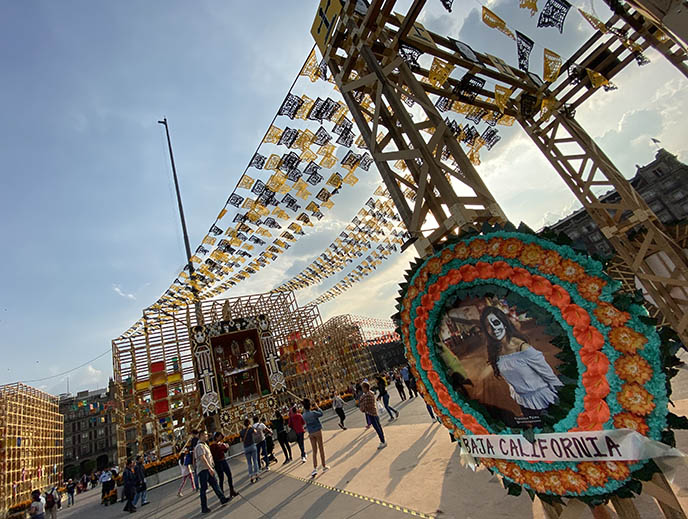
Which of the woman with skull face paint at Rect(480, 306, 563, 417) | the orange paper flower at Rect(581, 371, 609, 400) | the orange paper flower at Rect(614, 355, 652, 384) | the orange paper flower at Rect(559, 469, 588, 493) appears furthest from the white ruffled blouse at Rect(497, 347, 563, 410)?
the orange paper flower at Rect(559, 469, 588, 493)

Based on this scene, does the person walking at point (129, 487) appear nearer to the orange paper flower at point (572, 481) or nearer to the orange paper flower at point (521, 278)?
the orange paper flower at point (572, 481)

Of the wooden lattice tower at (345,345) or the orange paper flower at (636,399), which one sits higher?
the wooden lattice tower at (345,345)

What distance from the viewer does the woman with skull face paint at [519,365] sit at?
250cm

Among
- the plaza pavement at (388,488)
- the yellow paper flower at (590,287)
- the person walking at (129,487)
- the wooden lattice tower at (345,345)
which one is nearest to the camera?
the yellow paper flower at (590,287)

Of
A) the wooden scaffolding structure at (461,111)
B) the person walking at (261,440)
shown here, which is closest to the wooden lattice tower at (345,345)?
the person walking at (261,440)

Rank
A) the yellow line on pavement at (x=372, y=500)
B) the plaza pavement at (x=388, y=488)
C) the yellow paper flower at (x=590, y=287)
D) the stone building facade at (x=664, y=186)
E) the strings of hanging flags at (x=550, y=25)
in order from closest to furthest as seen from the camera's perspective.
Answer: the yellow paper flower at (x=590, y=287)
the plaza pavement at (x=388, y=488)
the yellow line on pavement at (x=372, y=500)
the strings of hanging flags at (x=550, y=25)
the stone building facade at (x=664, y=186)

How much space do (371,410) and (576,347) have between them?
6.57m

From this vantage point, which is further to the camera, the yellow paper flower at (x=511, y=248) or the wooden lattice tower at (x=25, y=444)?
the wooden lattice tower at (x=25, y=444)

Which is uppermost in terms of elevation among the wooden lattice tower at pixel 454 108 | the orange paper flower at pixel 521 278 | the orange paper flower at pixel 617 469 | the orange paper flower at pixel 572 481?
the wooden lattice tower at pixel 454 108

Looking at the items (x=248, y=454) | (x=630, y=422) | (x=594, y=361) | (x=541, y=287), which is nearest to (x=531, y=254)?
(x=541, y=287)

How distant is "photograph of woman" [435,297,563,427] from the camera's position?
2518 millimetres

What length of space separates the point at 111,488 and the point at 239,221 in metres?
13.6

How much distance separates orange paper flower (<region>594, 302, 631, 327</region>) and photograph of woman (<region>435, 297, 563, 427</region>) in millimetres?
413

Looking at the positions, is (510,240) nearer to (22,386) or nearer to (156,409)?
(156,409)
